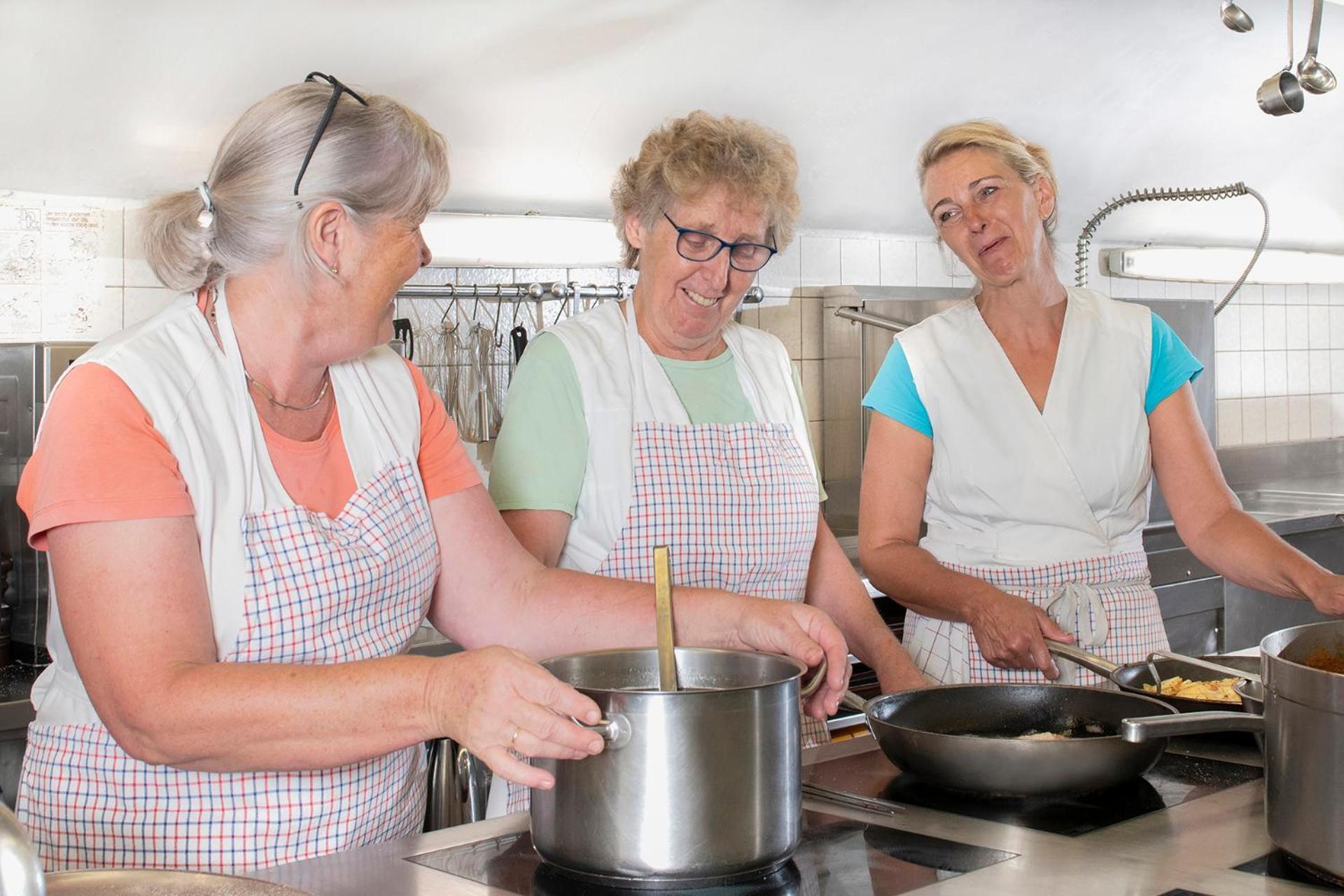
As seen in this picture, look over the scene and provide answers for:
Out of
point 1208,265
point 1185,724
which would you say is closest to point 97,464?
point 1185,724

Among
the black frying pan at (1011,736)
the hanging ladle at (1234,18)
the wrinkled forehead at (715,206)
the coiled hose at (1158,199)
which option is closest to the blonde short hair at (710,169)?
the wrinkled forehead at (715,206)

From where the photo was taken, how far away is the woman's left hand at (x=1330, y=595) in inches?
66.6

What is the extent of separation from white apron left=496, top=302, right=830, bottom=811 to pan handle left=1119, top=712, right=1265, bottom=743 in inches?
29.9

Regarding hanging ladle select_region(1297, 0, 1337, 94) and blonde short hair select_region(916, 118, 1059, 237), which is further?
hanging ladle select_region(1297, 0, 1337, 94)

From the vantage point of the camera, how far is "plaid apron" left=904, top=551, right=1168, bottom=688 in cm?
214

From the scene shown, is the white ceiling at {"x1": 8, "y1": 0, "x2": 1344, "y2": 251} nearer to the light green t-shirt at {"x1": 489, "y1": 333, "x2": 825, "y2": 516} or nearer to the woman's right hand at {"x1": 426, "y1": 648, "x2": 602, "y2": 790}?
the light green t-shirt at {"x1": 489, "y1": 333, "x2": 825, "y2": 516}

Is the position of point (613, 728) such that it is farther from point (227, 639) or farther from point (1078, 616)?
point (1078, 616)

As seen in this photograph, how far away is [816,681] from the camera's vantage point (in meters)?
1.32

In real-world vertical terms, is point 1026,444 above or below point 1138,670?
above

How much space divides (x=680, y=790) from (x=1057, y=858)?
35cm

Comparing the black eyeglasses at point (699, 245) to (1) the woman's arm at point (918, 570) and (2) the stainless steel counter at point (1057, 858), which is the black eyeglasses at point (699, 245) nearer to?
(1) the woman's arm at point (918, 570)

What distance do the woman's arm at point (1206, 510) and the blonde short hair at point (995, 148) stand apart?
40 centimetres

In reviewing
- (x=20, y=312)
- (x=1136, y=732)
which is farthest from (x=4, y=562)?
(x=1136, y=732)

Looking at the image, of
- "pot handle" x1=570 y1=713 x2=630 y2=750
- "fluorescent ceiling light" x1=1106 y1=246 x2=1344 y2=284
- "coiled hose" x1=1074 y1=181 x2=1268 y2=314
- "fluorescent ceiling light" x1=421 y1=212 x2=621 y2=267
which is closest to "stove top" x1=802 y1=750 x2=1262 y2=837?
"pot handle" x1=570 y1=713 x2=630 y2=750
